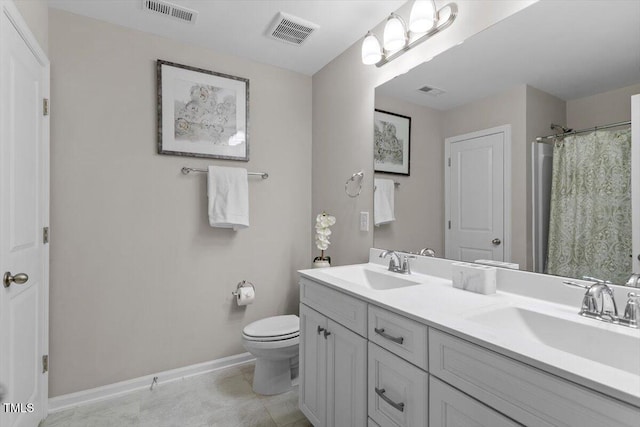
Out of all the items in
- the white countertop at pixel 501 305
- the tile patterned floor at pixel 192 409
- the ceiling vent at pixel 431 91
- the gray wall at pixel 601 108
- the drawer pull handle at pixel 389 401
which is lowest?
the tile patterned floor at pixel 192 409

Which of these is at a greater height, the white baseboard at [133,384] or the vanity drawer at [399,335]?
the vanity drawer at [399,335]

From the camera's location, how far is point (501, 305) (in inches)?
44.4

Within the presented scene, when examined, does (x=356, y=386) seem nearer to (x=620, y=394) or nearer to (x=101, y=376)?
(x=620, y=394)

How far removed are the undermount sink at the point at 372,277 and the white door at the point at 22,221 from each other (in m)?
1.45

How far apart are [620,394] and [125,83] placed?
2.64 m

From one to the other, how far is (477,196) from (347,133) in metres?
1.11

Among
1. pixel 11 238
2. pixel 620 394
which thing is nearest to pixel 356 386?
pixel 620 394

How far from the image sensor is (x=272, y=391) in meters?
2.04

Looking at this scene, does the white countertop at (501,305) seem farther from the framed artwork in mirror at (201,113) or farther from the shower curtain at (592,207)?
the framed artwork in mirror at (201,113)

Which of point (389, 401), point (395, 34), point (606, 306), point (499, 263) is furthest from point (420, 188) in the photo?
point (389, 401)

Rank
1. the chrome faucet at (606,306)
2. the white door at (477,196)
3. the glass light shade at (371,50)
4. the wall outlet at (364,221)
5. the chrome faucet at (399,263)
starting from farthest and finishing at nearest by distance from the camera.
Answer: the wall outlet at (364,221), the glass light shade at (371,50), the chrome faucet at (399,263), the white door at (477,196), the chrome faucet at (606,306)

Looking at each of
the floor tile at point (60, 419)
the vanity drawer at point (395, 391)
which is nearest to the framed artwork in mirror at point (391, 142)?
the vanity drawer at point (395, 391)

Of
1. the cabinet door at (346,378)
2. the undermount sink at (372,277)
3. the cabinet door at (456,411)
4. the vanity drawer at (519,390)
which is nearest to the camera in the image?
the vanity drawer at (519,390)

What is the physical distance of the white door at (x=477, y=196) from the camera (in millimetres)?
1378
